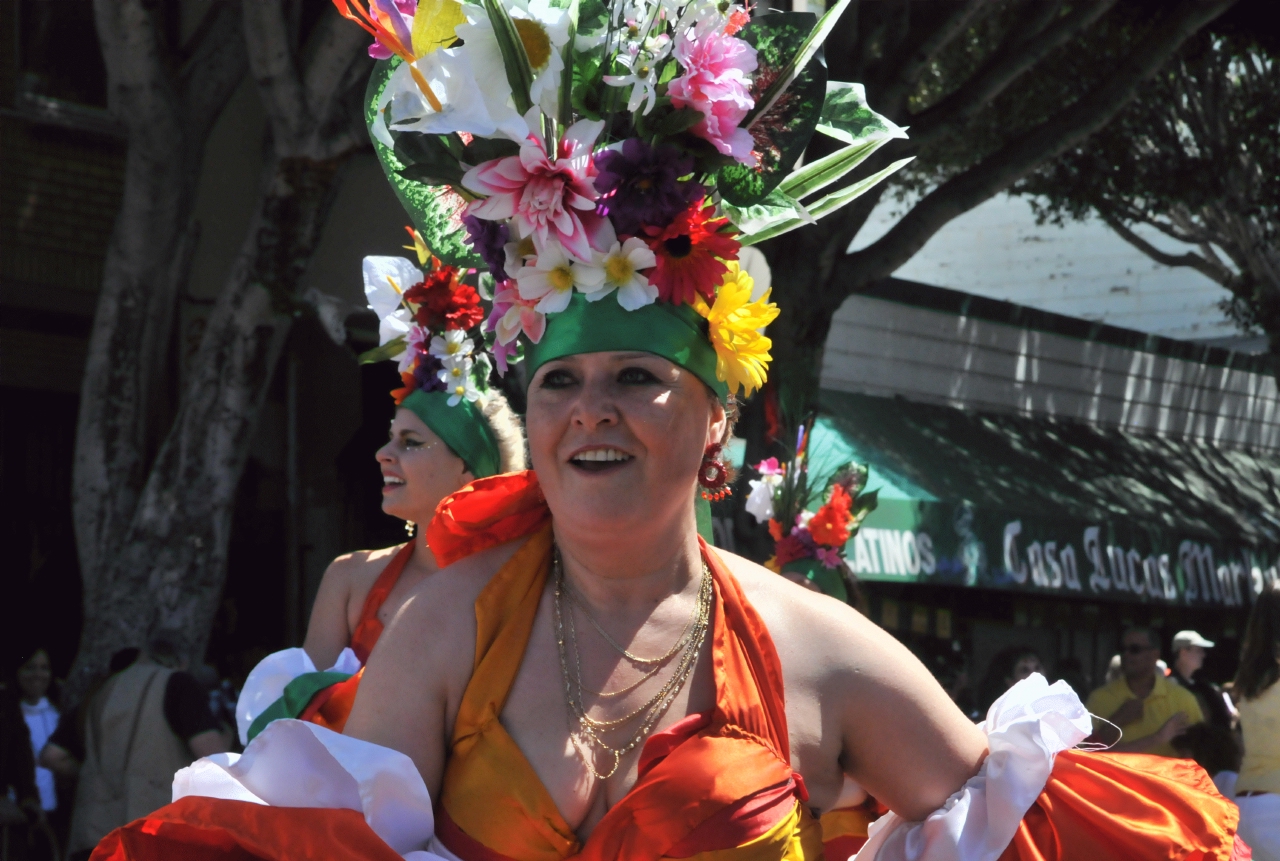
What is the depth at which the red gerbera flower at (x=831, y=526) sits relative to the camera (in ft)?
24.4

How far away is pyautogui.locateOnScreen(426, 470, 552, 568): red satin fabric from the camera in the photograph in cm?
277

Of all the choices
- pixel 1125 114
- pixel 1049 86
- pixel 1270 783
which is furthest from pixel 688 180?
pixel 1125 114

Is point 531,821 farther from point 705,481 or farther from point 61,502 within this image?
point 61,502

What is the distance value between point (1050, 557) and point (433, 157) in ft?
40.2

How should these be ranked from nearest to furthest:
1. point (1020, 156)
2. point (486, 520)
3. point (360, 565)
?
point (486, 520), point (360, 565), point (1020, 156)

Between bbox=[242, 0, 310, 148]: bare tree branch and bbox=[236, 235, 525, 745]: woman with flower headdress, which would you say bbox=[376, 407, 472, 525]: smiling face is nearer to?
bbox=[236, 235, 525, 745]: woman with flower headdress

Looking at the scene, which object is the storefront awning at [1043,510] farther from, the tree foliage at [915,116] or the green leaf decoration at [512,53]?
the green leaf decoration at [512,53]

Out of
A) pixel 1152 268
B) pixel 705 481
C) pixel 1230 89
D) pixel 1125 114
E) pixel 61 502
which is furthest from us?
pixel 1152 268

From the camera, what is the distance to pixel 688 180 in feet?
8.60

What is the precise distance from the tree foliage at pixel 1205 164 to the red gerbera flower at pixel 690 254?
12138mm

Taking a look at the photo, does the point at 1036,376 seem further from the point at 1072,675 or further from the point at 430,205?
the point at 430,205

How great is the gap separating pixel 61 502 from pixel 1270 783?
755cm

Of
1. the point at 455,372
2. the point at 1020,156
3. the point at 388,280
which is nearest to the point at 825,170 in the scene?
the point at 455,372

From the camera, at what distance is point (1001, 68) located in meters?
9.78
